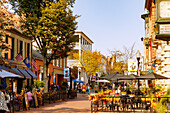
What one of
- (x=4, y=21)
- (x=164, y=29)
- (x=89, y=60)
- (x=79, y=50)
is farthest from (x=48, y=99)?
(x=79, y=50)

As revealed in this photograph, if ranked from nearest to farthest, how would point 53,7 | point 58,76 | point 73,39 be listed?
point 53,7 < point 73,39 < point 58,76

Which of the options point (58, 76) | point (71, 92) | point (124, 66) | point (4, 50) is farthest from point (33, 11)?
point (124, 66)

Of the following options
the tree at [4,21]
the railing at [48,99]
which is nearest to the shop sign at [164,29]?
the tree at [4,21]

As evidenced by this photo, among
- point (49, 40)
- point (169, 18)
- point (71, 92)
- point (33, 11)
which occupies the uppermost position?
point (33, 11)

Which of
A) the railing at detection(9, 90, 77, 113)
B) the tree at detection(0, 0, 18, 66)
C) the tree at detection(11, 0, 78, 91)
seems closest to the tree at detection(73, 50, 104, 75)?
the railing at detection(9, 90, 77, 113)

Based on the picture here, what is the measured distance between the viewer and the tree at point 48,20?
27719 mm

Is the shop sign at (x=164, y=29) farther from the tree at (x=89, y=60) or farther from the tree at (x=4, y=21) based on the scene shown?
the tree at (x=89, y=60)

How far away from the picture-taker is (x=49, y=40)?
2847 centimetres

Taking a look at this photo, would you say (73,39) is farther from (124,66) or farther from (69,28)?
(124,66)

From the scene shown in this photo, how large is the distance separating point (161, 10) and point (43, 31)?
21594mm

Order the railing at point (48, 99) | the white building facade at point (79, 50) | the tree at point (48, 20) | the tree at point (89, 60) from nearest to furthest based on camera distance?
the railing at point (48, 99), the tree at point (48, 20), the tree at point (89, 60), the white building facade at point (79, 50)

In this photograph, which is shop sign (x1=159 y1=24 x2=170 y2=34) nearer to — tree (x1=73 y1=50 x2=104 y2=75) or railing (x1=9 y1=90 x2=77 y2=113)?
railing (x1=9 y1=90 x2=77 y2=113)

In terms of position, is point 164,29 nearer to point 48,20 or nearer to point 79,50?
point 48,20

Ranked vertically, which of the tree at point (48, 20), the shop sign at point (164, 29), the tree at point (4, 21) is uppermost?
the tree at point (48, 20)
